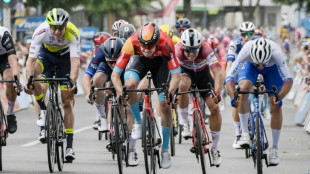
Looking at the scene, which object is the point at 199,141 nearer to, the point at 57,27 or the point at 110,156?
the point at 57,27

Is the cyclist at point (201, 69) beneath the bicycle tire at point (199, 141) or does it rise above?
above

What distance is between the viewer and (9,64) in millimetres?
14164

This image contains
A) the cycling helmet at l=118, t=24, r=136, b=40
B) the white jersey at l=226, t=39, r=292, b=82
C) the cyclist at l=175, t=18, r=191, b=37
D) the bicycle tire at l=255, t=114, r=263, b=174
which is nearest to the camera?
the bicycle tire at l=255, t=114, r=263, b=174

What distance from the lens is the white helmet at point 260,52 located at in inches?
519

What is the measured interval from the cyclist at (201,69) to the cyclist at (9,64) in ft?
7.21

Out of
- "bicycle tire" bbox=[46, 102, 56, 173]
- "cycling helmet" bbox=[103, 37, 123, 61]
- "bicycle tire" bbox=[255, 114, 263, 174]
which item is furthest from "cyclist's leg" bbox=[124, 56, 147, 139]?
"cycling helmet" bbox=[103, 37, 123, 61]

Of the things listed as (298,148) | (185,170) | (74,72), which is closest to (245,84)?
(185,170)

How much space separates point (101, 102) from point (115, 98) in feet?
12.3

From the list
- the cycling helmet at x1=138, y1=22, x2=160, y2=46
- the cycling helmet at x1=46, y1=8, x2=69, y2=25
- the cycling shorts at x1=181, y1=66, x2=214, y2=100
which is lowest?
the cycling shorts at x1=181, y1=66, x2=214, y2=100

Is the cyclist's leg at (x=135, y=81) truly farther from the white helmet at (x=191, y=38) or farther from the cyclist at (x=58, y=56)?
the white helmet at (x=191, y=38)

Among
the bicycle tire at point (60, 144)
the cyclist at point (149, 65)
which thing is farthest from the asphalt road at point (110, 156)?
the cyclist at point (149, 65)

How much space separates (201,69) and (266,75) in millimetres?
1238

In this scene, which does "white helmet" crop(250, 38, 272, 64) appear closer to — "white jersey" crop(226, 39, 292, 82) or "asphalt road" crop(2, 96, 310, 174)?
"white jersey" crop(226, 39, 292, 82)

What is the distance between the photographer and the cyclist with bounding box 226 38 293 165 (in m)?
13.2
